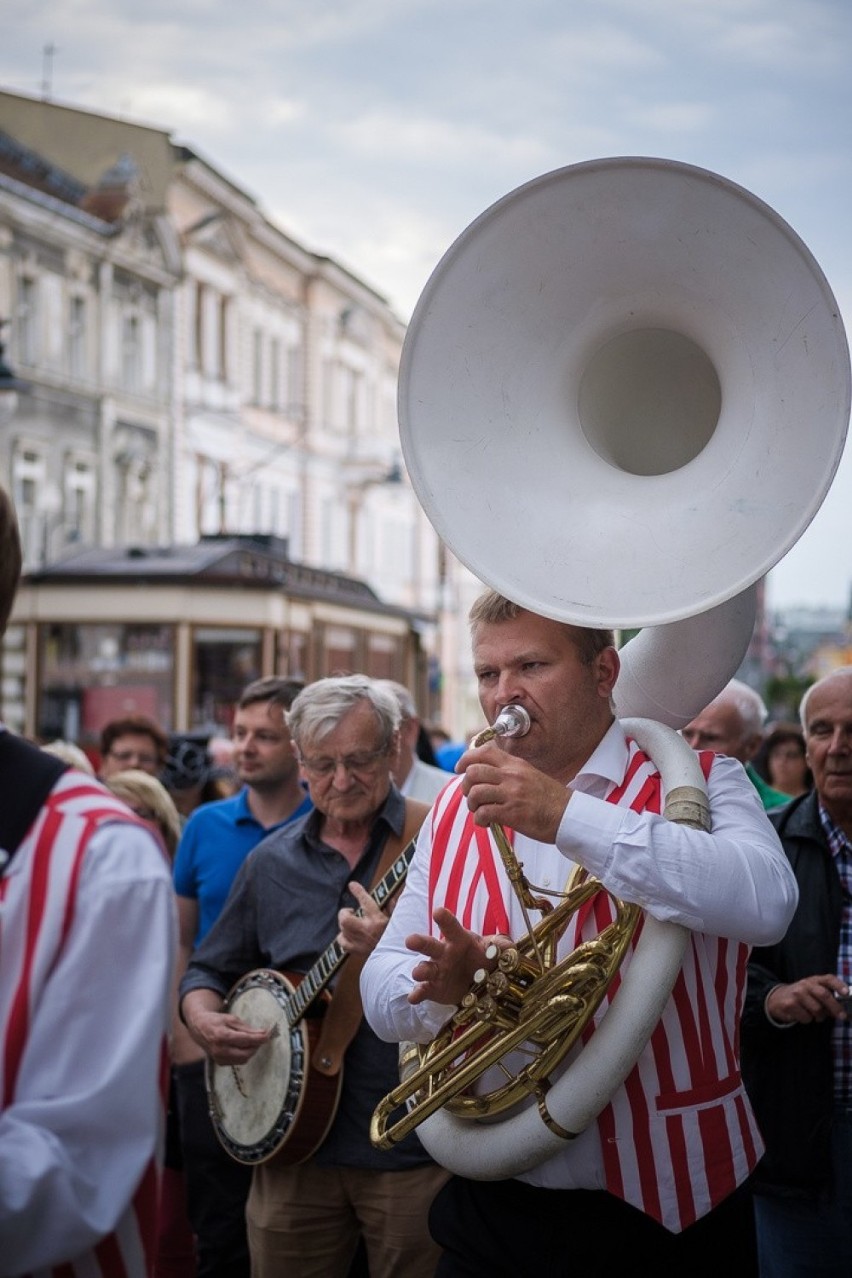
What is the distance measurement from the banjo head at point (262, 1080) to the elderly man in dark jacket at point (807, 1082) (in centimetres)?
117

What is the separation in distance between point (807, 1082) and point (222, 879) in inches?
94.2

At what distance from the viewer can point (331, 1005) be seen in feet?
13.9

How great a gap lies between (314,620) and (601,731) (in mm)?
15521

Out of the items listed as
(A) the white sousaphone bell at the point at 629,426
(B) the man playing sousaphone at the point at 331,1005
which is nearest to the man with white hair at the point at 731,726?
(B) the man playing sousaphone at the point at 331,1005

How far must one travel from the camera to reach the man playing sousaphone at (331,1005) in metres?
4.14

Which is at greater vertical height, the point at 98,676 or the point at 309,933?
the point at 98,676

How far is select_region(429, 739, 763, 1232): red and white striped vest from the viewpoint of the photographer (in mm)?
2951

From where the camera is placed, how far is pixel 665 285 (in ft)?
10.1

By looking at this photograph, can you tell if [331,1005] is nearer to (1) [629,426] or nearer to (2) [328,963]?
(2) [328,963]

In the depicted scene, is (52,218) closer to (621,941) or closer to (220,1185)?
(220,1185)

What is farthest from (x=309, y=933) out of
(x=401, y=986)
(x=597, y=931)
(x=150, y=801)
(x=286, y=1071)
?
(x=150, y=801)

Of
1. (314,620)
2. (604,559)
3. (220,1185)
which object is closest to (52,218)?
(314,620)

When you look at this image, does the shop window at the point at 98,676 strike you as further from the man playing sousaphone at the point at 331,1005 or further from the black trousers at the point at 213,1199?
the man playing sousaphone at the point at 331,1005

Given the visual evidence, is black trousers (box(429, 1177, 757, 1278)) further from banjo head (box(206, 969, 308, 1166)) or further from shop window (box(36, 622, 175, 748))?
shop window (box(36, 622, 175, 748))
